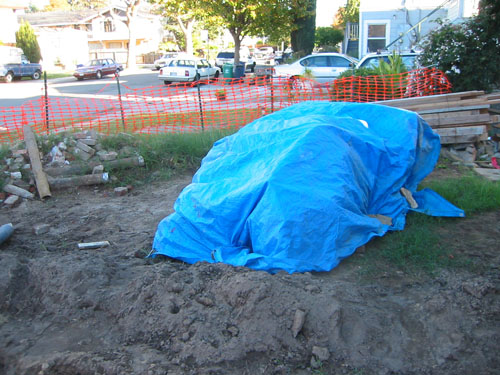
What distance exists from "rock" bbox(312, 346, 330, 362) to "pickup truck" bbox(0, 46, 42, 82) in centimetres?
3272

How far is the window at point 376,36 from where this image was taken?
72.3ft

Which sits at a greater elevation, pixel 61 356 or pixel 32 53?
pixel 32 53

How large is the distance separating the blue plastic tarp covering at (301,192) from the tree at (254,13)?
18645 mm

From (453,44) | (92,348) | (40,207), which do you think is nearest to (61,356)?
(92,348)

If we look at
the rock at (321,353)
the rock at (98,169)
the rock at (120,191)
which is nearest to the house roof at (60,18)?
the rock at (98,169)

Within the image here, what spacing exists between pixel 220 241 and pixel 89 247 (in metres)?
1.56

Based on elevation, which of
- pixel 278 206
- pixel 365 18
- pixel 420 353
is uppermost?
pixel 365 18

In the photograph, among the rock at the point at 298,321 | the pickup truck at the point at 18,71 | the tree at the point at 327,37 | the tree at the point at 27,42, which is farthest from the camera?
the tree at the point at 327,37

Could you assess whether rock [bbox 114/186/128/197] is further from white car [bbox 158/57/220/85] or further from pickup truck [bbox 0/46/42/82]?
pickup truck [bbox 0/46/42/82]

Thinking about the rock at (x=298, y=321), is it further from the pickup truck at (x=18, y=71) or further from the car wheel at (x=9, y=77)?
the car wheel at (x=9, y=77)

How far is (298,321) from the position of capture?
308cm

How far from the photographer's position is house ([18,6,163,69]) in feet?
158

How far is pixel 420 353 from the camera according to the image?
2.98 meters

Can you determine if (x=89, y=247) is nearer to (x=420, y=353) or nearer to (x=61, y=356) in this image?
(x=61, y=356)
